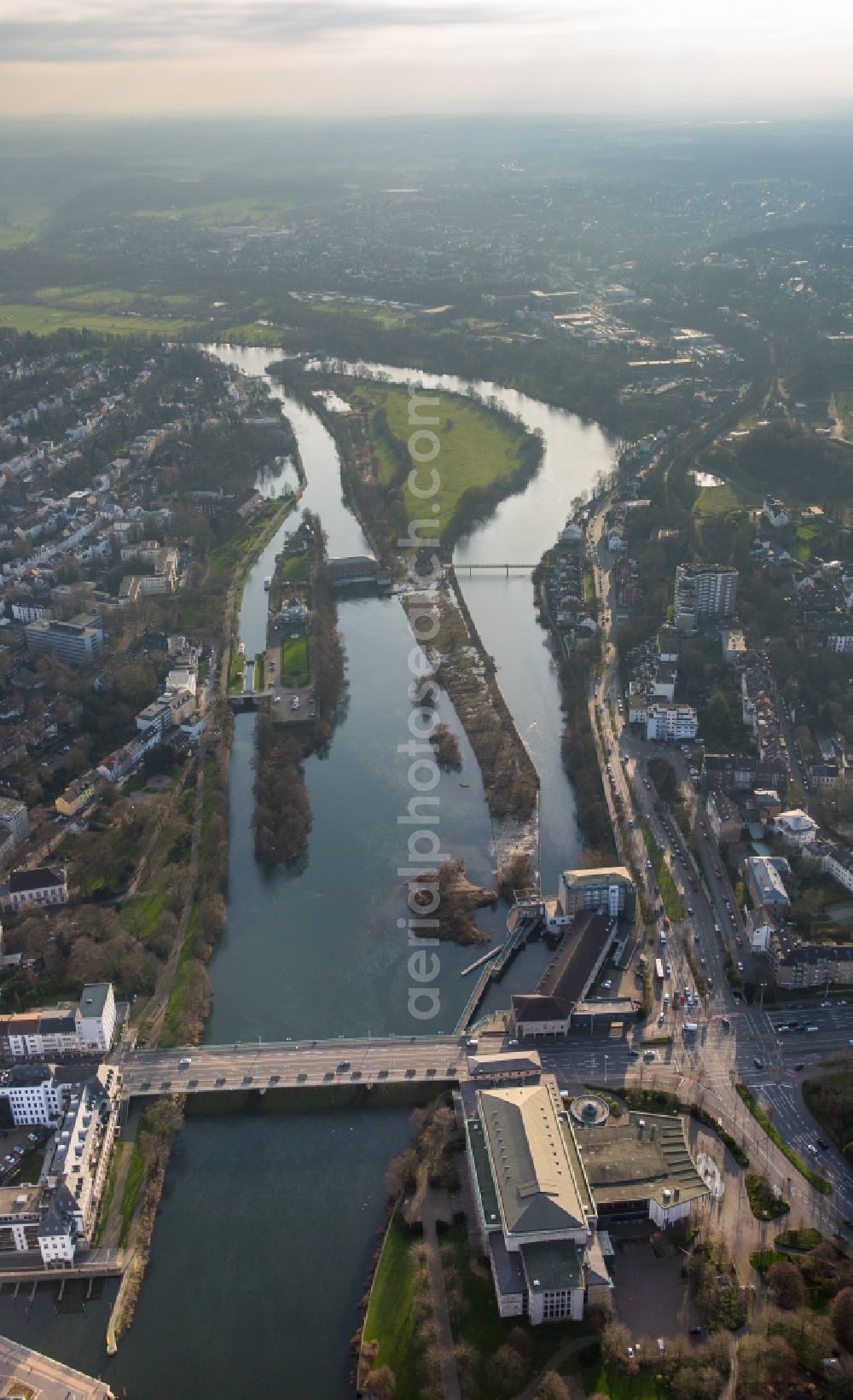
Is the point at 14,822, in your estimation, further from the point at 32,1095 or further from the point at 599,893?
the point at 599,893

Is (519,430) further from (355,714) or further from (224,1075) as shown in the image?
(224,1075)

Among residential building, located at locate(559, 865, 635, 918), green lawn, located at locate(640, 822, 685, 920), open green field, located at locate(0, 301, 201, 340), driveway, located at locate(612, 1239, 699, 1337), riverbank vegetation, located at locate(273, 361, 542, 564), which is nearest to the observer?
driveway, located at locate(612, 1239, 699, 1337)

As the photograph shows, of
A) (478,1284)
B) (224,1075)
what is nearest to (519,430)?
(224,1075)

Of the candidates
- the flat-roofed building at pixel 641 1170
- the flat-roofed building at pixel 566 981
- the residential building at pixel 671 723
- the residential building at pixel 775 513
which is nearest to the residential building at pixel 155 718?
the residential building at pixel 671 723

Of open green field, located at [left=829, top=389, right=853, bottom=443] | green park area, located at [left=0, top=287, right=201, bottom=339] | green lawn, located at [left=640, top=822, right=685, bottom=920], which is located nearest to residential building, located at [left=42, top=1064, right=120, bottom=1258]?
green lawn, located at [left=640, top=822, right=685, bottom=920]

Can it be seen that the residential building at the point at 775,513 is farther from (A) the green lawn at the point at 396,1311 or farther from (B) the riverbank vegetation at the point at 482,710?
(A) the green lawn at the point at 396,1311

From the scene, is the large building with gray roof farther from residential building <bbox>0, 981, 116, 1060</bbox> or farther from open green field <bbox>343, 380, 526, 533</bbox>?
open green field <bbox>343, 380, 526, 533</bbox>
